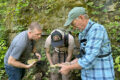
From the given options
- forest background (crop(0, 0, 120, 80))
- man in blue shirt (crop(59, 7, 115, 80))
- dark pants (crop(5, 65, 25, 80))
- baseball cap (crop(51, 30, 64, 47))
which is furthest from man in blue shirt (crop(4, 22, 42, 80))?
forest background (crop(0, 0, 120, 80))

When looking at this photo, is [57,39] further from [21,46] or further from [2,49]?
Result: [2,49]

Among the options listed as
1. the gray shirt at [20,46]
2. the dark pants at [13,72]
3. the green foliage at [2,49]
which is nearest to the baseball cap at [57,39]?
the gray shirt at [20,46]

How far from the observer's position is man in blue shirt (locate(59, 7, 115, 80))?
1.90m

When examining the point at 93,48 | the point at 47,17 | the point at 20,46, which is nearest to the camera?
the point at 93,48

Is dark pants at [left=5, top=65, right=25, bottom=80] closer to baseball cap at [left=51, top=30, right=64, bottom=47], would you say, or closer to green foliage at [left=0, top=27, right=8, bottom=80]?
baseball cap at [left=51, top=30, right=64, bottom=47]

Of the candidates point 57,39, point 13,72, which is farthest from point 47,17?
point 13,72

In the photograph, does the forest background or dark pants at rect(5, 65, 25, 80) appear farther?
the forest background

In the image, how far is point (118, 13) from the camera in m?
3.75

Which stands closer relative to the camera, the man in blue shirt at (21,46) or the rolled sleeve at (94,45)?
the rolled sleeve at (94,45)

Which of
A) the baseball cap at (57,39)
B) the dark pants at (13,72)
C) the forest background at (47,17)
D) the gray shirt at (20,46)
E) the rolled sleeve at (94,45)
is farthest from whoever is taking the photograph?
the forest background at (47,17)

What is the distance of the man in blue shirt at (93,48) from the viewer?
1898mm

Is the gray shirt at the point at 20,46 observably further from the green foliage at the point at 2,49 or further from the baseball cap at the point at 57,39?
the green foliage at the point at 2,49

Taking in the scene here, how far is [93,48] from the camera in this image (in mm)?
1882

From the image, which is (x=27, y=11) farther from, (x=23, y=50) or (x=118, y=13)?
(x=118, y=13)
